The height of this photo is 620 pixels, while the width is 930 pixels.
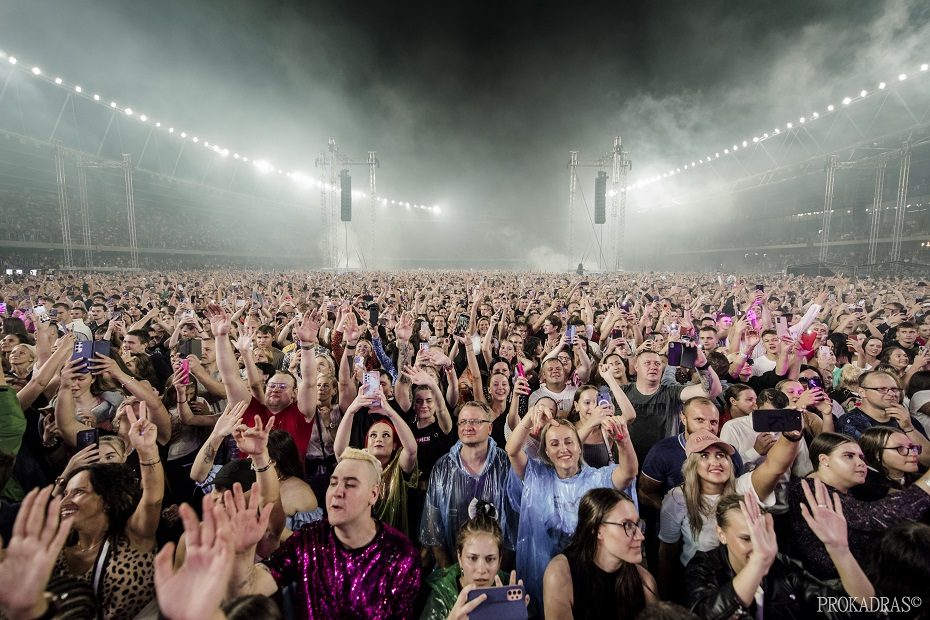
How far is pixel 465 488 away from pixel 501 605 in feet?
4.34

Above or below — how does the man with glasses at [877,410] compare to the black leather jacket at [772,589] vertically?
above

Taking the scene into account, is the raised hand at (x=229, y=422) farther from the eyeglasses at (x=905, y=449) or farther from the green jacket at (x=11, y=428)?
the eyeglasses at (x=905, y=449)

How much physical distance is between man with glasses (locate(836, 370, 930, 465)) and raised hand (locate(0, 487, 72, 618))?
5277 millimetres

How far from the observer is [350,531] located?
2.34m

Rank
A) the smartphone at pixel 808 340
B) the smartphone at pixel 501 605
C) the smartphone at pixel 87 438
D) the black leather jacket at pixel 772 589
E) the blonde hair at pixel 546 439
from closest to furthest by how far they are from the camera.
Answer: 1. the smartphone at pixel 501 605
2. the black leather jacket at pixel 772 589
3. the smartphone at pixel 87 438
4. the blonde hair at pixel 546 439
5. the smartphone at pixel 808 340

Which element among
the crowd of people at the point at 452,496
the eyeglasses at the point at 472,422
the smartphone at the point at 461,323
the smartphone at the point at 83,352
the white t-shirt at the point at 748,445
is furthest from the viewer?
the smartphone at the point at 461,323

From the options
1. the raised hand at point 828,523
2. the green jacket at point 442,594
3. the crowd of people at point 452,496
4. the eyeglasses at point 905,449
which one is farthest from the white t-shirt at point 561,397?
the raised hand at point 828,523

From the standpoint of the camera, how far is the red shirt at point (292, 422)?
3797 millimetres

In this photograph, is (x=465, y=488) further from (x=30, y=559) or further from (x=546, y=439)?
(x=30, y=559)

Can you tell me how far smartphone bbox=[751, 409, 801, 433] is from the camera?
8.32 ft

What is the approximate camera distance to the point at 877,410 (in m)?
3.99

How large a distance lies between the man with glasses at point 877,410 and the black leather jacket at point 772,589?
2136mm

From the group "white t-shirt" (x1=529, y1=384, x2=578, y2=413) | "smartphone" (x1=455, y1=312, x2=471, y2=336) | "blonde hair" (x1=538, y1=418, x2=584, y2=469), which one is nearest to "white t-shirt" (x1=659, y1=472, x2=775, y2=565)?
"blonde hair" (x1=538, y1=418, x2=584, y2=469)

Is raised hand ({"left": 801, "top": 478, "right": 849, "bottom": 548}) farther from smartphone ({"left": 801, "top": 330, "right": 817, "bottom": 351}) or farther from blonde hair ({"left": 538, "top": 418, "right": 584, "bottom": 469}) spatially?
smartphone ({"left": 801, "top": 330, "right": 817, "bottom": 351})
